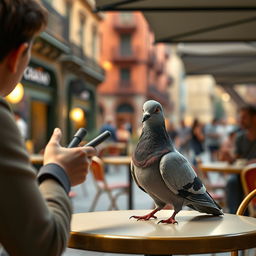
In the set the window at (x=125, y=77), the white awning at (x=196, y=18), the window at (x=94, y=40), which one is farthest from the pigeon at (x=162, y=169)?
the window at (x=125, y=77)

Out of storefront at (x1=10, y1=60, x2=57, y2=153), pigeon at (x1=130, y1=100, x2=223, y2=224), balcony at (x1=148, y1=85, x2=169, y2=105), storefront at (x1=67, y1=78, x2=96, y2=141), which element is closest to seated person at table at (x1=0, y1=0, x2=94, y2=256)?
pigeon at (x1=130, y1=100, x2=223, y2=224)

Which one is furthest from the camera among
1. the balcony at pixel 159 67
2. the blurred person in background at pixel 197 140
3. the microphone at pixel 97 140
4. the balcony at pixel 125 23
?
the balcony at pixel 159 67

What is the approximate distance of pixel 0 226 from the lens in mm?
1151

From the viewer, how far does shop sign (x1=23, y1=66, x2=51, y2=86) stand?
16686 mm

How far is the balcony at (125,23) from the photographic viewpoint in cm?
3856

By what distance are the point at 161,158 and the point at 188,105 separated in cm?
6751

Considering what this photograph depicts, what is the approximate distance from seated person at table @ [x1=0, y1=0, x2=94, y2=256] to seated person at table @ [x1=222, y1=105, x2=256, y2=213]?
448 cm

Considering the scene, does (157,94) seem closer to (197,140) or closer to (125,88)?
(125,88)

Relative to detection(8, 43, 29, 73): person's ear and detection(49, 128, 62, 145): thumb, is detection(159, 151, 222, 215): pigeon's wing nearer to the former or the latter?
detection(49, 128, 62, 145): thumb

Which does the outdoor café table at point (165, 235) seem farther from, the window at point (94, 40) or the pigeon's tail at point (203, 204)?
the window at point (94, 40)

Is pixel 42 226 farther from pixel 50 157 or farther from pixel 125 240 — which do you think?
pixel 125 240

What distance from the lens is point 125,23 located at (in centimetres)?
3872

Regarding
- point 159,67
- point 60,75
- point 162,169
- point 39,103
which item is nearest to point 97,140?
point 162,169

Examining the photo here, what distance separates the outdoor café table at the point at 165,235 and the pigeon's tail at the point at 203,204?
0.03m
